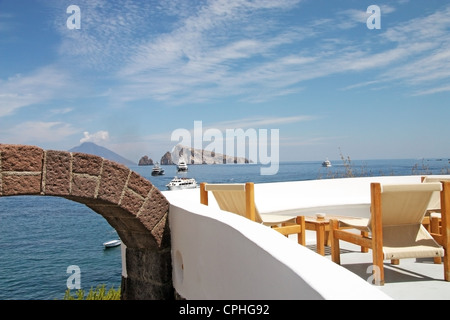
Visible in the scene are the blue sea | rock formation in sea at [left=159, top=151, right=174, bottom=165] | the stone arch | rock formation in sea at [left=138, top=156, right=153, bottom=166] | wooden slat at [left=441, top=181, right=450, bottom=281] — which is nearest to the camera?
wooden slat at [left=441, top=181, right=450, bottom=281]

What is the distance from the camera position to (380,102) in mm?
38281

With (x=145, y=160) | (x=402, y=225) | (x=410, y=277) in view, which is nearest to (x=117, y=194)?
(x=402, y=225)

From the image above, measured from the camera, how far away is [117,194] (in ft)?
13.0

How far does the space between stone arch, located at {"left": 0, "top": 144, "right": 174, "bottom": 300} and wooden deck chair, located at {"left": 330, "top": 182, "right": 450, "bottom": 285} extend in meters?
1.97

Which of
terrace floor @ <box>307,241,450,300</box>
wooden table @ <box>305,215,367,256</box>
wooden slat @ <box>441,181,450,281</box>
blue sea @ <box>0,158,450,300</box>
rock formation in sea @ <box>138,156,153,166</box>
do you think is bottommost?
blue sea @ <box>0,158,450,300</box>

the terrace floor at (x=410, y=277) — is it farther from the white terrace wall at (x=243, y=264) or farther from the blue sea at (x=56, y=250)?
the blue sea at (x=56, y=250)

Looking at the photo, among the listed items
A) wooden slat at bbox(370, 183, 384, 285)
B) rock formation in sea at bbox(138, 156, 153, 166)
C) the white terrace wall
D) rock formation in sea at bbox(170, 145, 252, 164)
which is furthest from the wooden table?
rock formation in sea at bbox(138, 156, 153, 166)

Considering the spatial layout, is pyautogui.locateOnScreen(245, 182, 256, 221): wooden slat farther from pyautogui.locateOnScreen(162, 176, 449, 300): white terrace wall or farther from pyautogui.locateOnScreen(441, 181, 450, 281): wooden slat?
pyautogui.locateOnScreen(441, 181, 450, 281): wooden slat

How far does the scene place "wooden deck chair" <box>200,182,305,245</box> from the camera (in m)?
4.03

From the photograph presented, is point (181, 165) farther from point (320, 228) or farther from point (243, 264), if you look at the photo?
point (243, 264)

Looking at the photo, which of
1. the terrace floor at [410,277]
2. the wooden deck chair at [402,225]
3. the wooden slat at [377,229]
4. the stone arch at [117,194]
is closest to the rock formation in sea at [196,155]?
the stone arch at [117,194]

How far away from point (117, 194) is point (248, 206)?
1262mm

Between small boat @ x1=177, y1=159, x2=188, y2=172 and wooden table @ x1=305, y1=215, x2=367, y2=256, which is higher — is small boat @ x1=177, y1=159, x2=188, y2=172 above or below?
above
